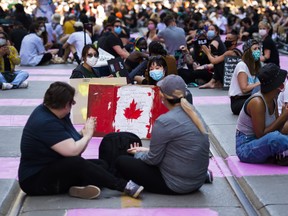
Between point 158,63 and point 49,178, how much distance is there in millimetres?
3499

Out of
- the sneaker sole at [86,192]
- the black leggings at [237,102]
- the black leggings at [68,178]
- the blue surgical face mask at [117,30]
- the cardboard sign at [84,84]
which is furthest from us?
the blue surgical face mask at [117,30]

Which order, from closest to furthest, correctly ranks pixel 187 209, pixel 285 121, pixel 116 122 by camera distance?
pixel 187 209
pixel 285 121
pixel 116 122

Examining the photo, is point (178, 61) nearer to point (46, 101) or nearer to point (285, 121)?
point (285, 121)

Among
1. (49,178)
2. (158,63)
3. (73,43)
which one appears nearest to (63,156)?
(49,178)

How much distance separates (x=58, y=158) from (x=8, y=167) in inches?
60.9

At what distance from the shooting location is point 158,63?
387 inches

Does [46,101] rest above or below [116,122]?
above

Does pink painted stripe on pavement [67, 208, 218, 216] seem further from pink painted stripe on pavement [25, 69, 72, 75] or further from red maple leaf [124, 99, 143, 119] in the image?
pink painted stripe on pavement [25, 69, 72, 75]

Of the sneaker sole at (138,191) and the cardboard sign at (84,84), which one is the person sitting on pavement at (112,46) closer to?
the cardboard sign at (84,84)

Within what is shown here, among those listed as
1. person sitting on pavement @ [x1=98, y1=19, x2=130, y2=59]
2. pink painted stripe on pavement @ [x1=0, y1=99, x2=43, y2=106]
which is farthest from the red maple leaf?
person sitting on pavement @ [x1=98, y1=19, x2=130, y2=59]

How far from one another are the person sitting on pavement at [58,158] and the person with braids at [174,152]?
7.6 inches

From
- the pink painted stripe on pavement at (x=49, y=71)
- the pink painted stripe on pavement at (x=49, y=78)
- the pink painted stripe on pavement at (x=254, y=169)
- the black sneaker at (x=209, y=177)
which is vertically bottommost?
the pink painted stripe on pavement at (x=49, y=71)

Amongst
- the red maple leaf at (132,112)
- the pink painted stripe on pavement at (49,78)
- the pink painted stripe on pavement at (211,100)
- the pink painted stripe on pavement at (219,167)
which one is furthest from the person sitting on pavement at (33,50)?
the pink painted stripe on pavement at (219,167)

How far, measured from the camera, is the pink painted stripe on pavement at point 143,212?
21.1ft
